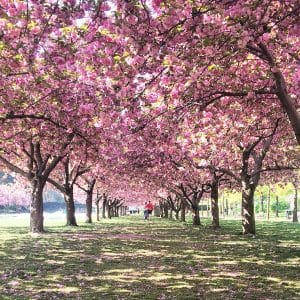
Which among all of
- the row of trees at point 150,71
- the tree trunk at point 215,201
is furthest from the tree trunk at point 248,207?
the tree trunk at point 215,201

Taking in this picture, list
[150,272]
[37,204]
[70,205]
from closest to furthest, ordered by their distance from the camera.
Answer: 1. [150,272]
2. [37,204]
3. [70,205]

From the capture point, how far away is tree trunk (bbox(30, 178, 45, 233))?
83.6 ft

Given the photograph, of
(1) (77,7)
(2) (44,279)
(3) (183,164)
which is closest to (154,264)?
(2) (44,279)

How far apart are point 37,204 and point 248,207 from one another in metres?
11.7

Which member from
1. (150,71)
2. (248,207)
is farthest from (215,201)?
(150,71)

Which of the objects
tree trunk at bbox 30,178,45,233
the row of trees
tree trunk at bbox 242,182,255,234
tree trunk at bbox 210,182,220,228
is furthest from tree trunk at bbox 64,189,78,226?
tree trunk at bbox 242,182,255,234

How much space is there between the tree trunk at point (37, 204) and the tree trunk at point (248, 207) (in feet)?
36.7

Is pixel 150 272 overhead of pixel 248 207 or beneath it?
beneath

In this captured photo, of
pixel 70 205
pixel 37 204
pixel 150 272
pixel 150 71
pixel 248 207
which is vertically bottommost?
pixel 150 272

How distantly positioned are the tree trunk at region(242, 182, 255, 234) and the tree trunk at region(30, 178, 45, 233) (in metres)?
11.2

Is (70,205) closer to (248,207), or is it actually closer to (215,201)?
(215,201)

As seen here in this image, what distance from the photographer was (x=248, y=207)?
2319cm

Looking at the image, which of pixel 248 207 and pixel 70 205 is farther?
pixel 70 205

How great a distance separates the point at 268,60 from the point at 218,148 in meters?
10.6
